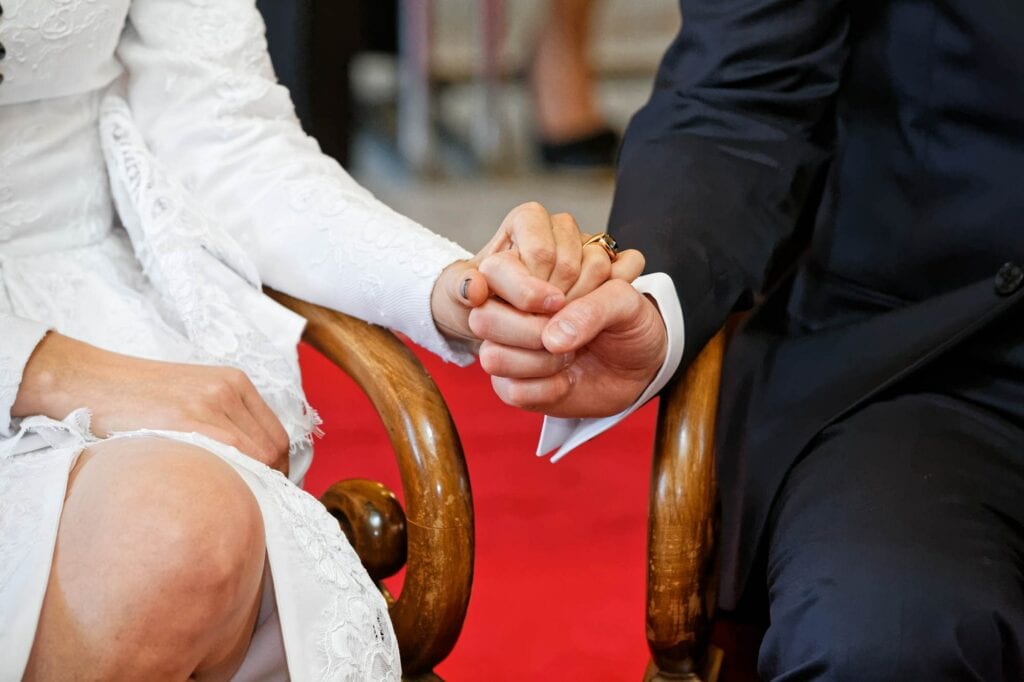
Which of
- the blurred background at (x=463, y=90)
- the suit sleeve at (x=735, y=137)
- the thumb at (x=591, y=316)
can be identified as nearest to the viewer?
the thumb at (x=591, y=316)

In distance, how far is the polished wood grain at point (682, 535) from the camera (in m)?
1.05

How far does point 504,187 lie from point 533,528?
7.20 feet

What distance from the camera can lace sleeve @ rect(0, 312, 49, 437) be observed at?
1009mm

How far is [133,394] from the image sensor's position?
3.38 feet

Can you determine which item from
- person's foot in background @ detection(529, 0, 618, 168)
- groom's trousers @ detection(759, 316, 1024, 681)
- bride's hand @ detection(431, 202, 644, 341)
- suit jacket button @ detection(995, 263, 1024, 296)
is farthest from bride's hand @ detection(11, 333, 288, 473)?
person's foot in background @ detection(529, 0, 618, 168)

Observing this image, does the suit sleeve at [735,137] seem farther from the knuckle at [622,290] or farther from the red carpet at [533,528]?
the red carpet at [533,528]

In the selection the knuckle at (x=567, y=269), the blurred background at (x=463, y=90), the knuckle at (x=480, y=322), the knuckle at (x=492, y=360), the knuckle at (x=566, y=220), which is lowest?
the blurred background at (x=463, y=90)

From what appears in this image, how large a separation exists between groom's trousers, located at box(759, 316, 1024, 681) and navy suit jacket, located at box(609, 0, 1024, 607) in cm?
4

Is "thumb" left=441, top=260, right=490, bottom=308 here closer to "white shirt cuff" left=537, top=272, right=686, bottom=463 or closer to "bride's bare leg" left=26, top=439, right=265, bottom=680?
"white shirt cuff" left=537, top=272, right=686, bottom=463

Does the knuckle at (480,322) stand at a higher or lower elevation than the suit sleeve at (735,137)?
lower

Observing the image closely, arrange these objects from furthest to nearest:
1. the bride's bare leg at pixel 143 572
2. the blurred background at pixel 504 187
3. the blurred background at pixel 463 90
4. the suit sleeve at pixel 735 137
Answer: the blurred background at pixel 463 90 < the blurred background at pixel 504 187 < the suit sleeve at pixel 735 137 < the bride's bare leg at pixel 143 572

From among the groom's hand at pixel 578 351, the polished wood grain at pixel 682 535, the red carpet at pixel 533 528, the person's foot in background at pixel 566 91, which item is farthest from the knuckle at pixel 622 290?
the person's foot in background at pixel 566 91

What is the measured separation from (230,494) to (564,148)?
3.42m

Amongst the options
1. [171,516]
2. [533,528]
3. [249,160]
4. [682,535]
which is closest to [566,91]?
[533,528]
